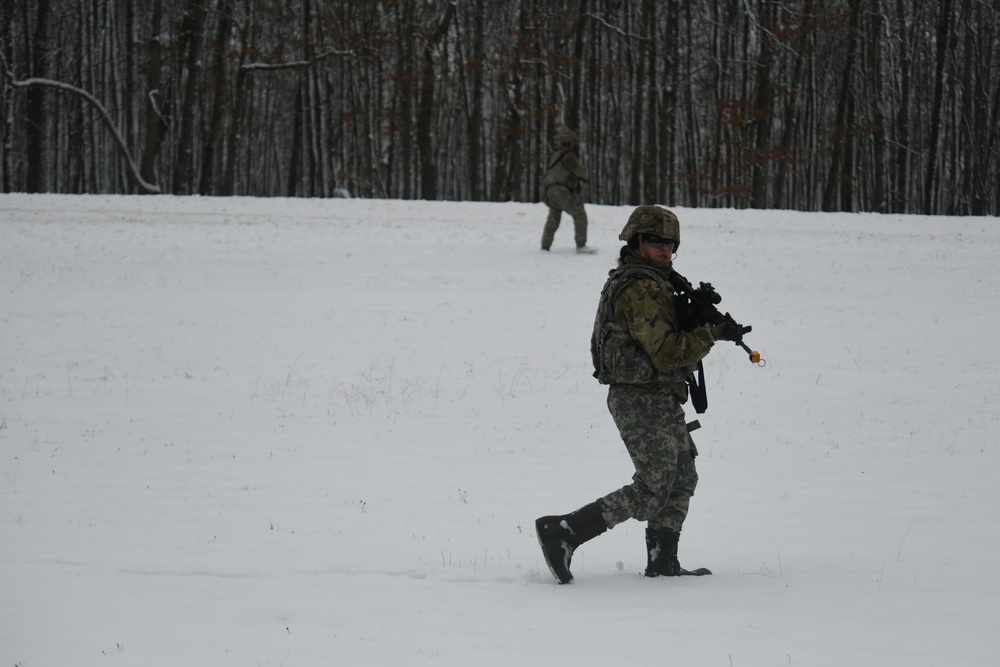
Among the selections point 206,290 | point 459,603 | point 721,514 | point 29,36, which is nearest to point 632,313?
point 459,603

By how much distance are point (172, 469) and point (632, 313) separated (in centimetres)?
455

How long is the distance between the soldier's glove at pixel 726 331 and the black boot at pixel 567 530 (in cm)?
108

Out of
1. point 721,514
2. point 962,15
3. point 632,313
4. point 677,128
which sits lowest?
point 721,514

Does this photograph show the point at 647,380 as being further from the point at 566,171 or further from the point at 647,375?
the point at 566,171

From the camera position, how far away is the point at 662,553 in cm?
528

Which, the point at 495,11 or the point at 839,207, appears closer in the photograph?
the point at 495,11

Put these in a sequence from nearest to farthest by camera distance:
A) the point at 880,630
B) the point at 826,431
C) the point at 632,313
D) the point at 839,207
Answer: the point at 880,630 < the point at 632,313 < the point at 826,431 < the point at 839,207

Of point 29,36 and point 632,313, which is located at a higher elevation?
point 29,36

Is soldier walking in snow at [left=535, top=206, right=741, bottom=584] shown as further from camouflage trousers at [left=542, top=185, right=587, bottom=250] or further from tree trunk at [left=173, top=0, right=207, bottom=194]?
tree trunk at [left=173, top=0, right=207, bottom=194]

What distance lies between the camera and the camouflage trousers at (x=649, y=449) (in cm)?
498

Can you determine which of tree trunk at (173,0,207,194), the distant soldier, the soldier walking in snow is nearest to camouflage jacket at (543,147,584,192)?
the distant soldier

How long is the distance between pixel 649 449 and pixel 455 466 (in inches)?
133

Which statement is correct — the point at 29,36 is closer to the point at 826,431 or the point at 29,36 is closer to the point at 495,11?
the point at 495,11

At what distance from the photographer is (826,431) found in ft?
30.3
